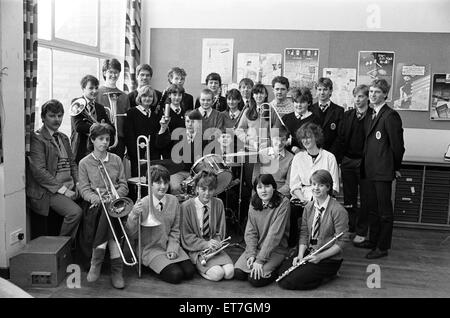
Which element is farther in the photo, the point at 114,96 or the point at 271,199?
the point at 114,96

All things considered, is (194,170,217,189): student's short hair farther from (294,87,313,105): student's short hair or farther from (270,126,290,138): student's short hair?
(294,87,313,105): student's short hair

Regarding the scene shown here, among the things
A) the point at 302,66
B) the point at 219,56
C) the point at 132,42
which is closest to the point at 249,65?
the point at 219,56

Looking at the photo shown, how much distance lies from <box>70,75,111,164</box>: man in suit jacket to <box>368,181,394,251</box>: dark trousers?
8.21 feet

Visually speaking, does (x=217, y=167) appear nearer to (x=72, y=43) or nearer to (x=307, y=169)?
(x=307, y=169)

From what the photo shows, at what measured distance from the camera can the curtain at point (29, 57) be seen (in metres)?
3.48

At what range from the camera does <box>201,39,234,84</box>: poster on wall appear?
231 inches

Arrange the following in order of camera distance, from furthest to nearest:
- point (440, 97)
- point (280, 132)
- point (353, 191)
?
point (440, 97)
point (353, 191)
point (280, 132)

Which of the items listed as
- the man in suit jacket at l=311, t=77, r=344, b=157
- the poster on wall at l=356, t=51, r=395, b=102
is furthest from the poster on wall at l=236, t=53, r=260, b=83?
the man in suit jacket at l=311, t=77, r=344, b=157

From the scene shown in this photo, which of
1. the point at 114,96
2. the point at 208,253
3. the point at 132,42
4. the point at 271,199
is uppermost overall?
the point at 132,42

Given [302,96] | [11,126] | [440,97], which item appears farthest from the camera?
[440,97]

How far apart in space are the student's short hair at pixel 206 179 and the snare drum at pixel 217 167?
0.07m

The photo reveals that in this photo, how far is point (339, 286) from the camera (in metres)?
3.51

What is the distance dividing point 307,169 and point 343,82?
2007 mm
